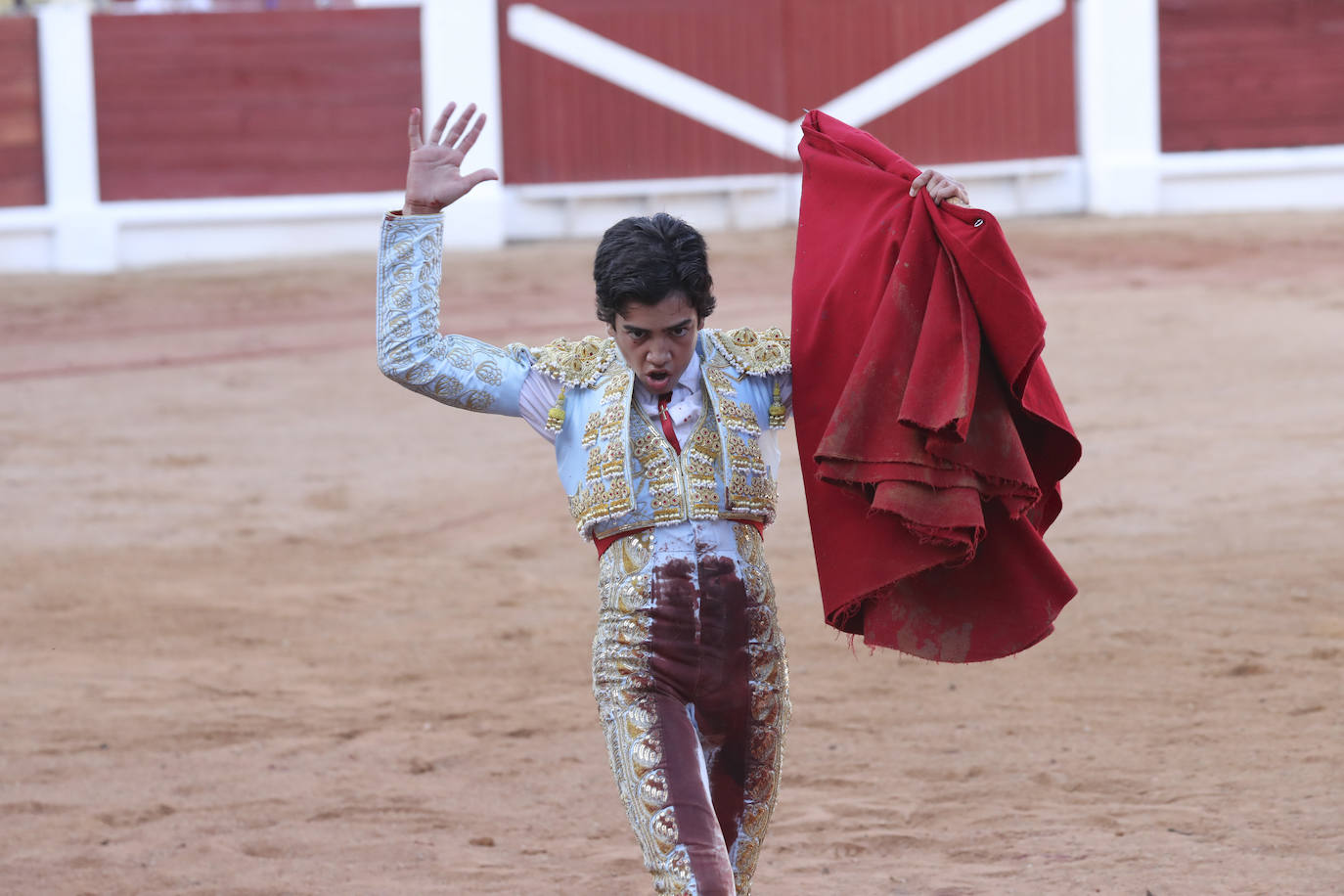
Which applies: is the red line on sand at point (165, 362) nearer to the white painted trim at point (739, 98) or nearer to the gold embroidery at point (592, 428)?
the white painted trim at point (739, 98)

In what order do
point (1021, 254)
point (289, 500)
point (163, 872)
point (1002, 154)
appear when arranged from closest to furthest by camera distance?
point (163, 872) < point (289, 500) < point (1021, 254) < point (1002, 154)

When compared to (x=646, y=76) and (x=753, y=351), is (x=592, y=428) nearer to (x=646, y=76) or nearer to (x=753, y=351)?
(x=753, y=351)

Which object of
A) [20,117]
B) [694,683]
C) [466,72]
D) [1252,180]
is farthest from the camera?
[1252,180]

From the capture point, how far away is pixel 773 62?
515 inches

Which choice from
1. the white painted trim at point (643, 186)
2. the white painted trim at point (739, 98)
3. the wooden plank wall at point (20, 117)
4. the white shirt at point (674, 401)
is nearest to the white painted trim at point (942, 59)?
the white painted trim at point (739, 98)

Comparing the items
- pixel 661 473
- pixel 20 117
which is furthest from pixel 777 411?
pixel 20 117

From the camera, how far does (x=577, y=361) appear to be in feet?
8.10

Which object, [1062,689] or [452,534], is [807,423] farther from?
[452,534]

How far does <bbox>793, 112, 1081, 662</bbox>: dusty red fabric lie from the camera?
2.25m

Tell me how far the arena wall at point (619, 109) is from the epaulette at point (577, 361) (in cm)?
1023

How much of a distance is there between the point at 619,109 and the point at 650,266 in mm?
10972

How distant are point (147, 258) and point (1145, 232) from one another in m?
7.48

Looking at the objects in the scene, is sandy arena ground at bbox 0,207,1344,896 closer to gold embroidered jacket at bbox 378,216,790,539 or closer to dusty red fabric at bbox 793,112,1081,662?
dusty red fabric at bbox 793,112,1081,662

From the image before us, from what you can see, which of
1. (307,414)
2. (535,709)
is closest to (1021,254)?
(307,414)
